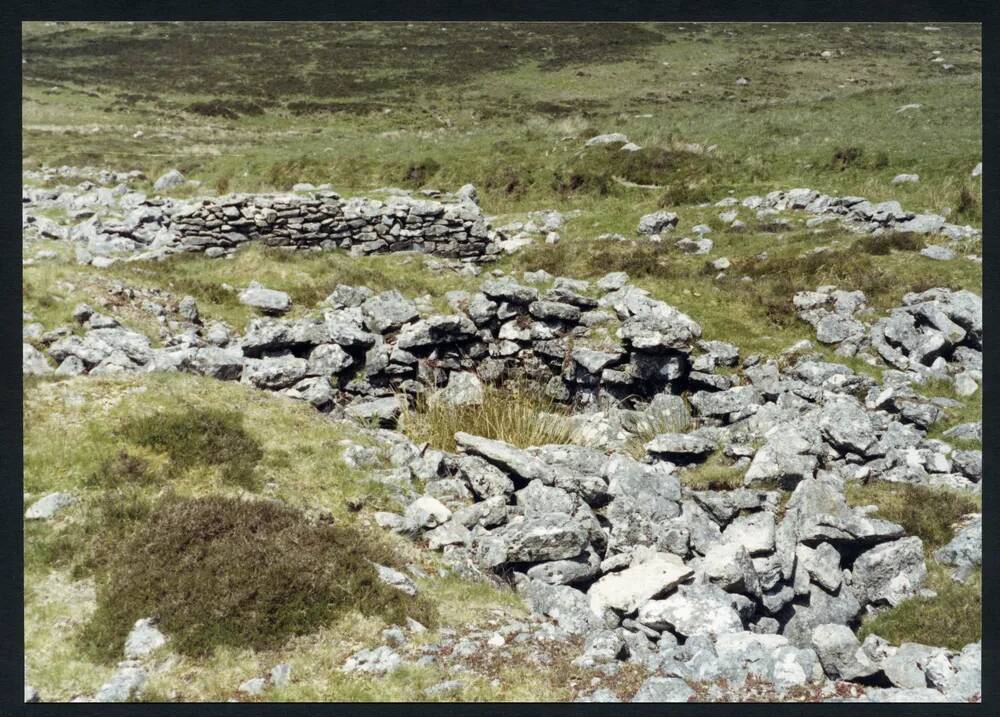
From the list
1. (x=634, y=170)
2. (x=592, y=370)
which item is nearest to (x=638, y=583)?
Result: (x=592, y=370)

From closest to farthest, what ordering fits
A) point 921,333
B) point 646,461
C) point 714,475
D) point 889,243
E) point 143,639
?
point 143,639, point 714,475, point 646,461, point 921,333, point 889,243

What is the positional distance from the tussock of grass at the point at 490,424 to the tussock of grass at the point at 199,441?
348 cm

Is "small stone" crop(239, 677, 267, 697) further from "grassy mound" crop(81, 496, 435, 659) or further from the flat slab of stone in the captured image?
the flat slab of stone

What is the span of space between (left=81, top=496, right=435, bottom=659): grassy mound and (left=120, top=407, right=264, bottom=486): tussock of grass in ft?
3.79

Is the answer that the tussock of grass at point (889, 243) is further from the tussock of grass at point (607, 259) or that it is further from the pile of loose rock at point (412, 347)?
the pile of loose rock at point (412, 347)

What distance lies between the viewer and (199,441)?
35.8ft

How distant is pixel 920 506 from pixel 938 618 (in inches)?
95.2

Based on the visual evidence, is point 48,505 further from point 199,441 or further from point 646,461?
point 646,461

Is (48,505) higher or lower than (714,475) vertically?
higher

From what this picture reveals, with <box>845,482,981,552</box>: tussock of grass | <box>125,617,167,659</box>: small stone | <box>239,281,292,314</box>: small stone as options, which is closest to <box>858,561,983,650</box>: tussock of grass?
<box>845,482,981,552</box>: tussock of grass

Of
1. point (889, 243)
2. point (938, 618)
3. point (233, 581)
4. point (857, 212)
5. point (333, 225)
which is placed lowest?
point (938, 618)

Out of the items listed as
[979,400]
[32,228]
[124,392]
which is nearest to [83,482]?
[124,392]

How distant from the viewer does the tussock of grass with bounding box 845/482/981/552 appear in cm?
1030

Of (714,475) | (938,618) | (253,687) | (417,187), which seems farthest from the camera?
(417,187)
